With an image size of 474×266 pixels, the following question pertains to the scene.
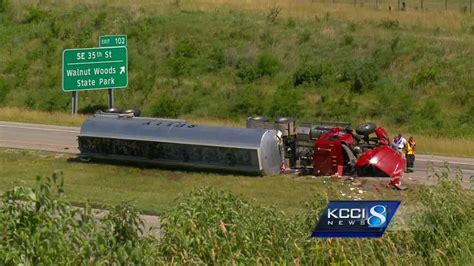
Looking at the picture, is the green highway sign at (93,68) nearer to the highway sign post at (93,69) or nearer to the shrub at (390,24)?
the highway sign post at (93,69)

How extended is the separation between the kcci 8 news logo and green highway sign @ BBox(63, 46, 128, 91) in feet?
97.9

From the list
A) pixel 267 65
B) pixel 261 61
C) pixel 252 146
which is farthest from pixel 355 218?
pixel 261 61

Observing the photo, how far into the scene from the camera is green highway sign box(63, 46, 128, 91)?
128 ft

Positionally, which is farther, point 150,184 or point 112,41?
point 112,41

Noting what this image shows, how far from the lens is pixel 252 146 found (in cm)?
2708

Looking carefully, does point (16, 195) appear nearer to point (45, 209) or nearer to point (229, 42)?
point (45, 209)

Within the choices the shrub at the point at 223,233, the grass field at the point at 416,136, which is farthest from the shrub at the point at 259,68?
the shrub at the point at 223,233

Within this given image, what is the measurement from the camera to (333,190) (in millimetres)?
14914

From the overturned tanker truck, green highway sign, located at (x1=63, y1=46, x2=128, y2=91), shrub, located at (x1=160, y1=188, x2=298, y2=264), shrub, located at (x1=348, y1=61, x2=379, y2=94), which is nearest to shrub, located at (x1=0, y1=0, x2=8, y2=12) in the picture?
shrub, located at (x1=348, y1=61, x2=379, y2=94)

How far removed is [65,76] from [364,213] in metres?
30.5

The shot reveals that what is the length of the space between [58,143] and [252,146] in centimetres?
1033

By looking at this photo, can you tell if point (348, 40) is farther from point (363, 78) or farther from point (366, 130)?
point (366, 130)

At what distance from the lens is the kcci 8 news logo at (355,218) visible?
10.1 m

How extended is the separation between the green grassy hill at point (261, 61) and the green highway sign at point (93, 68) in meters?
8.70
